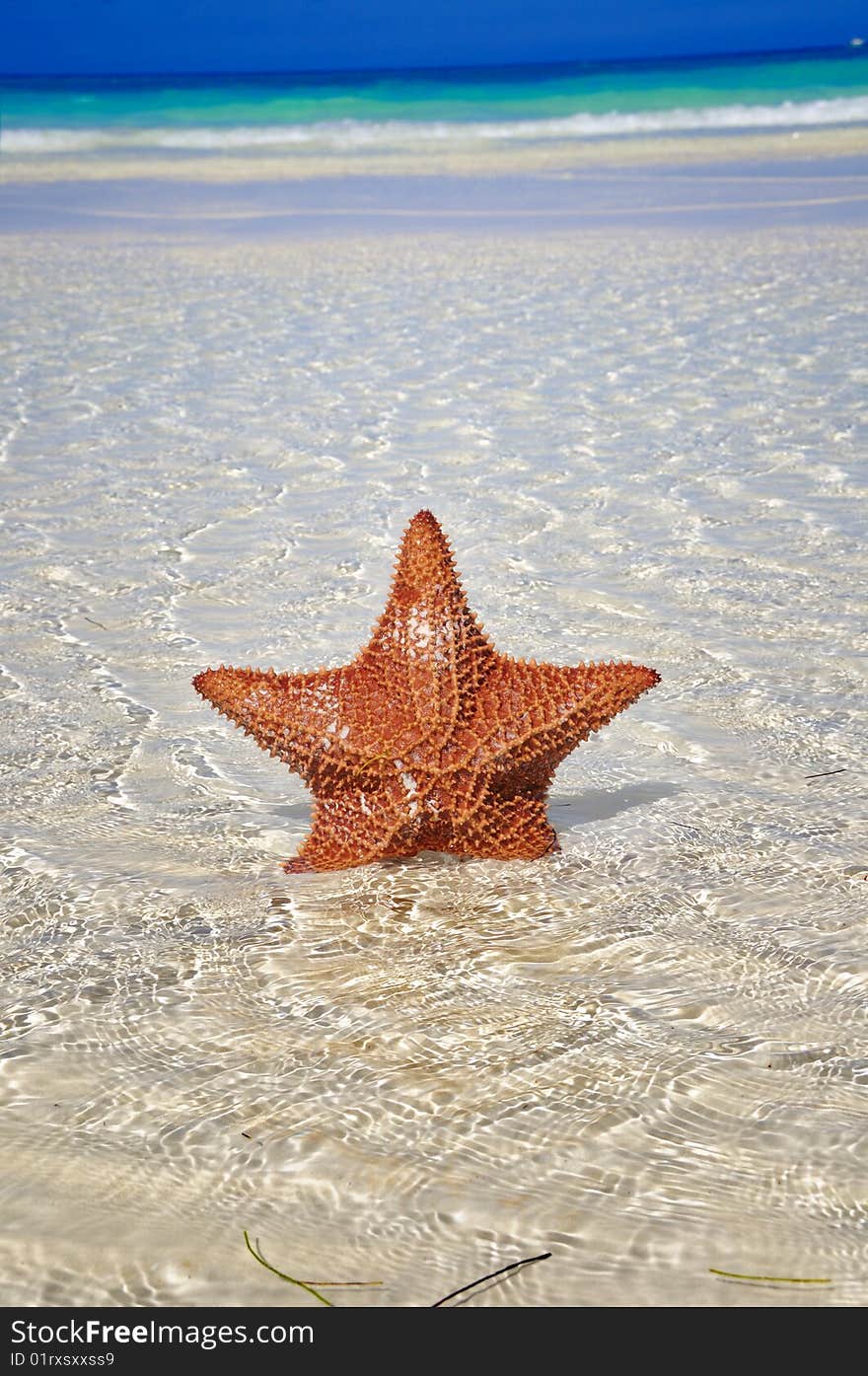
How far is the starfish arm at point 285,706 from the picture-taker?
10.5ft

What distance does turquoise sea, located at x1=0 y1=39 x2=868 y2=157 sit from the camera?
104 ft

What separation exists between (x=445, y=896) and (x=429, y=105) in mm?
38207

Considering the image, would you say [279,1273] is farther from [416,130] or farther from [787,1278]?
[416,130]

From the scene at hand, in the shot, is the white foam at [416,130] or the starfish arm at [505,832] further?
the white foam at [416,130]

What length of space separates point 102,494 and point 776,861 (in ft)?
14.6

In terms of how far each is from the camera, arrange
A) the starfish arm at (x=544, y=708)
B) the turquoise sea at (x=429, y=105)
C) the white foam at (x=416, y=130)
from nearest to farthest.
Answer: the starfish arm at (x=544, y=708) < the white foam at (x=416, y=130) < the turquoise sea at (x=429, y=105)

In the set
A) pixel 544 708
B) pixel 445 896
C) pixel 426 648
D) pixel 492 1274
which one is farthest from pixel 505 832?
pixel 492 1274

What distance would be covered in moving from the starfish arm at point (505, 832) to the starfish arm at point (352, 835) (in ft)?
0.41

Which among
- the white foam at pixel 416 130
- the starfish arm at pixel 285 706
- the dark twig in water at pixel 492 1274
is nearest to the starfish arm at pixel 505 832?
the starfish arm at pixel 285 706

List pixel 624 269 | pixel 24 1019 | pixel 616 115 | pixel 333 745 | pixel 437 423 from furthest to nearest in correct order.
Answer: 1. pixel 616 115
2. pixel 624 269
3. pixel 437 423
4. pixel 333 745
5. pixel 24 1019

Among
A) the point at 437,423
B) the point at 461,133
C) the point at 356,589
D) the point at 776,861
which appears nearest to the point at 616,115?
the point at 461,133

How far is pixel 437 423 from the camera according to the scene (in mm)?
8000

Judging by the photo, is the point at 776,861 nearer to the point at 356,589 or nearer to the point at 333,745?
the point at 333,745

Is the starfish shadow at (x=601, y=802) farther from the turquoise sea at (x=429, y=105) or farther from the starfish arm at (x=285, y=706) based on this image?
the turquoise sea at (x=429, y=105)
